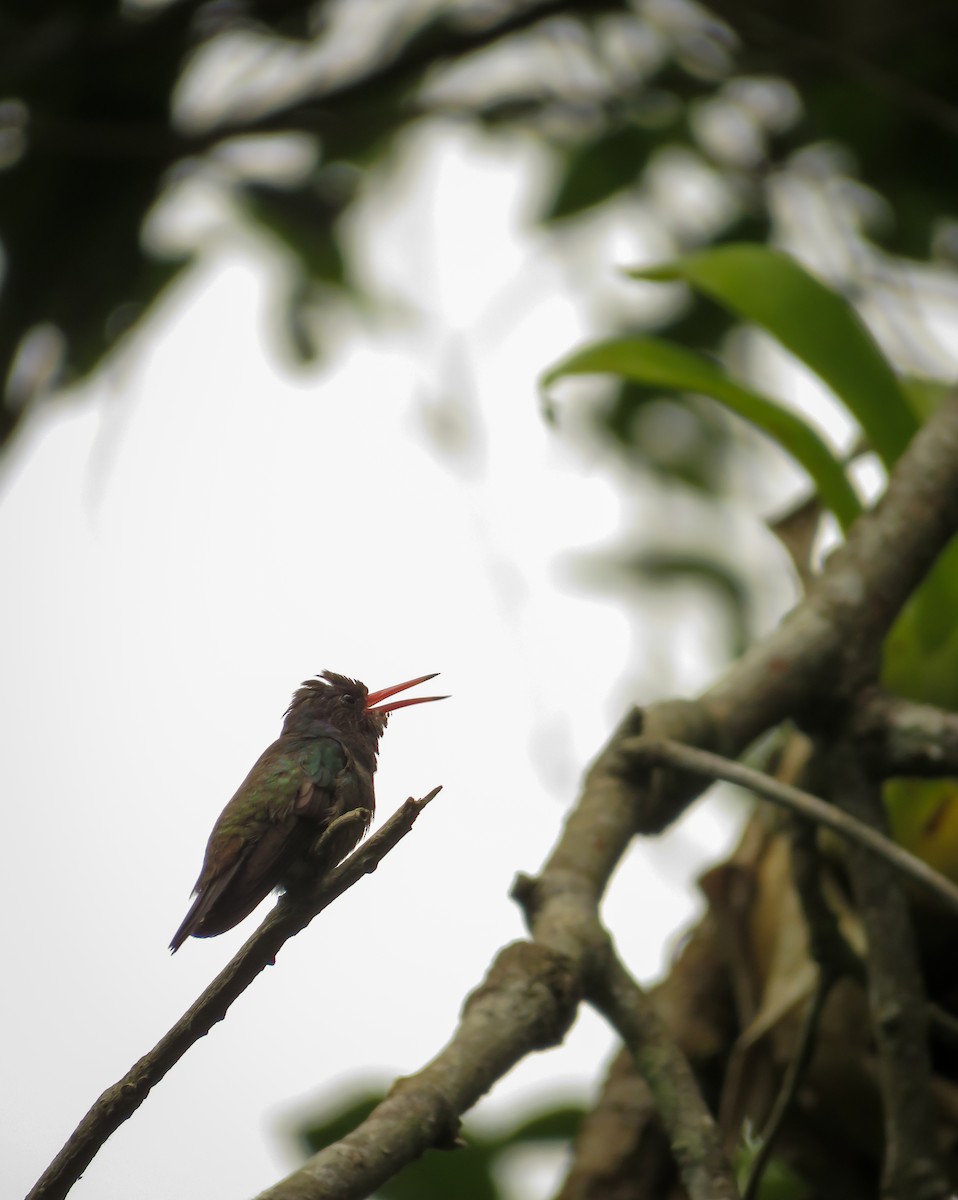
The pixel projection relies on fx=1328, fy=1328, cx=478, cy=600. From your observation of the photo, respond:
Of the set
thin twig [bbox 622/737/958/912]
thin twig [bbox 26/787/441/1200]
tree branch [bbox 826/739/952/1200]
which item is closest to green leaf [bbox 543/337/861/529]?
tree branch [bbox 826/739/952/1200]

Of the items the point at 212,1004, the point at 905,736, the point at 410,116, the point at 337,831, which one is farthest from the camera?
the point at 410,116

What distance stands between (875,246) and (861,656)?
316cm

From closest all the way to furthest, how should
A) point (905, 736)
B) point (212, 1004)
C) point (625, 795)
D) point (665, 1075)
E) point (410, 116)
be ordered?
point (212, 1004) → point (665, 1075) → point (625, 795) → point (905, 736) → point (410, 116)

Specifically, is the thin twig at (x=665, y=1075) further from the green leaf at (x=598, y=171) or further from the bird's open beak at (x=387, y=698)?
A: the green leaf at (x=598, y=171)

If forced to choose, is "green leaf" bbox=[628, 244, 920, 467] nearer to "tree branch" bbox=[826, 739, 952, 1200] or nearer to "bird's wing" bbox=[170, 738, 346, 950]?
"tree branch" bbox=[826, 739, 952, 1200]

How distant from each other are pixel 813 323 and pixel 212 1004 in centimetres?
204

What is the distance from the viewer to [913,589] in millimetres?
2348

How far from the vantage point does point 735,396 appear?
259 cm

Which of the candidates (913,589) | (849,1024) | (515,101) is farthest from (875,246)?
(849,1024)

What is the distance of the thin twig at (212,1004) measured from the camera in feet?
2.96

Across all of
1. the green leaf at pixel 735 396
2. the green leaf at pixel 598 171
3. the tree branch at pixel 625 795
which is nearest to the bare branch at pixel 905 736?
the tree branch at pixel 625 795

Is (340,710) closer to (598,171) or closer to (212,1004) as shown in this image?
(212,1004)

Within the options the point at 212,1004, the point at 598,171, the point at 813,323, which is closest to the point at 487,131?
the point at 598,171

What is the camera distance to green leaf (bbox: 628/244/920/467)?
2.60m
